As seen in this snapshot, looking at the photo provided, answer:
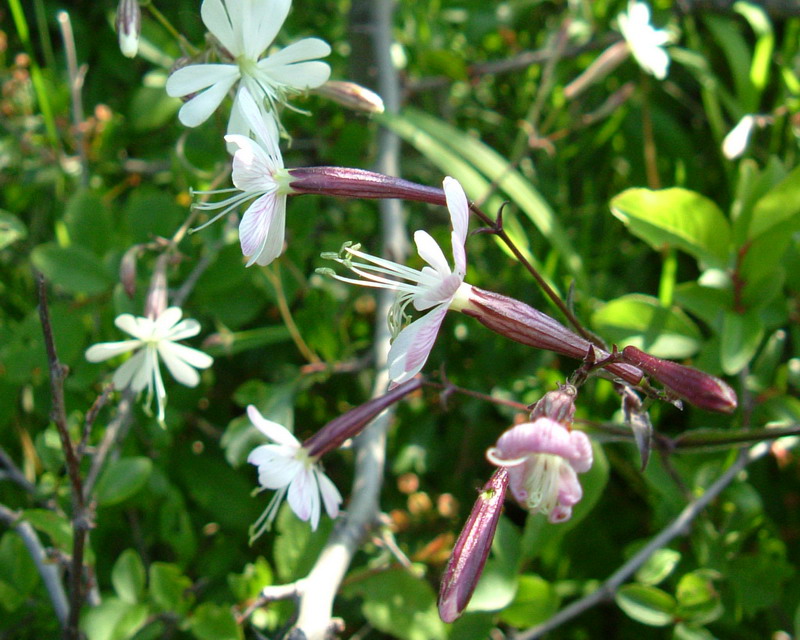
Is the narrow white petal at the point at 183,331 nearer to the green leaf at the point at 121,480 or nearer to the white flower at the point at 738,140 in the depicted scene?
the green leaf at the point at 121,480

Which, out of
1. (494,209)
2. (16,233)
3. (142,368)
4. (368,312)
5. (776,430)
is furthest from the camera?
(368,312)

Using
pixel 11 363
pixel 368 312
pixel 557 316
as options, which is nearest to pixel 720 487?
pixel 557 316

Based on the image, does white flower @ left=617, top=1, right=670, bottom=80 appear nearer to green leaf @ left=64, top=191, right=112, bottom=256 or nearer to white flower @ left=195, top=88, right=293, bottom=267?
white flower @ left=195, top=88, right=293, bottom=267

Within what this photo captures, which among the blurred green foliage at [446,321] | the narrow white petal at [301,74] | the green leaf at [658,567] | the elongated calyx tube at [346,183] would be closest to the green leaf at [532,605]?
the blurred green foliage at [446,321]

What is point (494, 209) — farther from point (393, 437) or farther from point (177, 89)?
point (177, 89)

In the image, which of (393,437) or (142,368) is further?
(393,437)

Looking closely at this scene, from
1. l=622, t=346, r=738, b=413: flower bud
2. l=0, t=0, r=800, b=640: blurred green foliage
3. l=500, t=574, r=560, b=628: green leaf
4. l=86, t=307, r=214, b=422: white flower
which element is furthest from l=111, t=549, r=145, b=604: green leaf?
l=622, t=346, r=738, b=413: flower bud
